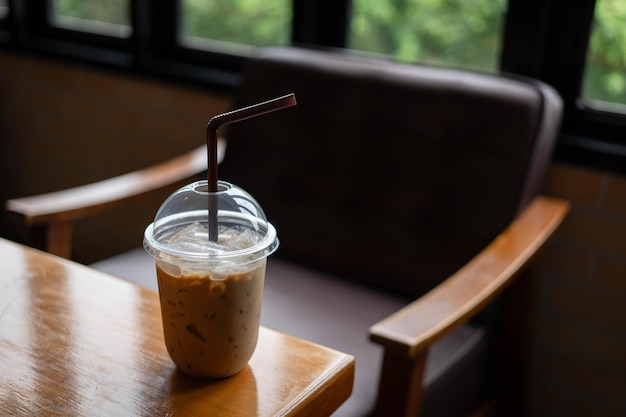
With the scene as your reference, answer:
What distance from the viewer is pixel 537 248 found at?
1537 mm

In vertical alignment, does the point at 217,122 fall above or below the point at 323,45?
above

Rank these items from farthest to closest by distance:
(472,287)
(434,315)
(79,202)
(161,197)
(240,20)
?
(161,197)
(240,20)
(79,202)
(472,287)
(434,315)

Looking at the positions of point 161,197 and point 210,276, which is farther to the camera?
point 161,197

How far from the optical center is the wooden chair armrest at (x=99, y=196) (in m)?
1.61

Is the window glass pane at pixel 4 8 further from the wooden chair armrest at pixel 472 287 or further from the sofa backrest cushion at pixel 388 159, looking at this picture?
the wooden chair armrest at pixel 472 287

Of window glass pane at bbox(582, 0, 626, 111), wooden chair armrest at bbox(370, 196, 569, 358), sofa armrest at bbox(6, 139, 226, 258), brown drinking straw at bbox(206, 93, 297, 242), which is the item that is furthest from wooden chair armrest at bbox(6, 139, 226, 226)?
window glass pane at bbox(582, 0, 626, 111)

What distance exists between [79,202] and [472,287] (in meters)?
0.90

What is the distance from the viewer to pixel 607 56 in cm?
178

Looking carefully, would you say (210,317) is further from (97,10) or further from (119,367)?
(97,10)

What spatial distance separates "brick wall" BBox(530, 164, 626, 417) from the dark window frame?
0.08 meters

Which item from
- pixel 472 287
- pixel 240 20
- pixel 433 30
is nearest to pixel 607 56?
pixel 433 30

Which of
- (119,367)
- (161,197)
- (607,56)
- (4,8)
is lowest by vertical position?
(161,197)

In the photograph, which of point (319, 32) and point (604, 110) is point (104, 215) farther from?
point (604, 110)

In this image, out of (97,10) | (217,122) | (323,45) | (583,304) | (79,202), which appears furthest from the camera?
(97,10)
